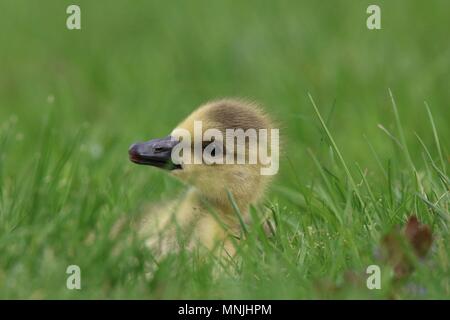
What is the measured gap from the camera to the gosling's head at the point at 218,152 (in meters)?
4.00

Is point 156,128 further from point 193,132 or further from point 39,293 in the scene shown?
point 39,293

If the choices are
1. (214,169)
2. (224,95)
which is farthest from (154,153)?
(224,95)

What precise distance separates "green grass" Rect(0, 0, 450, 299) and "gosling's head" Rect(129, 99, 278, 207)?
5.9 inches

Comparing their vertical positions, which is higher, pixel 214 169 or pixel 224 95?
pixel 224 95

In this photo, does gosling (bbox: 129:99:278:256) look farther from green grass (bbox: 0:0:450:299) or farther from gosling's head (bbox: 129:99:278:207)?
green grass (bbox: 0:0:450:299)

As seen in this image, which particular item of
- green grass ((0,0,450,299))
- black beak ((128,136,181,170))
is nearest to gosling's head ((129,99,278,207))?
black beak ((128,136,181,170))

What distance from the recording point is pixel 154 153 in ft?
13.0

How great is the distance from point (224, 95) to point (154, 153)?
255 cm

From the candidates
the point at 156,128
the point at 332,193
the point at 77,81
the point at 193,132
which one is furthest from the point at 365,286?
the point at 77,81

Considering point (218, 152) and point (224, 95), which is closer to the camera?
point (218, 152)

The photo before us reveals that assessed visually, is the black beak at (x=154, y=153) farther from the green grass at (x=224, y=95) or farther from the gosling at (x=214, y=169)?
the green grass at (x=224, y=95)

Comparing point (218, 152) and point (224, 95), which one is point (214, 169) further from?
point (224, 95)

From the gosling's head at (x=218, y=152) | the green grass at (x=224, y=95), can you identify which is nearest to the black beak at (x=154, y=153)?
the gosling's head at (x=218, y=152)

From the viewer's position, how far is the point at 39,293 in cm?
279
